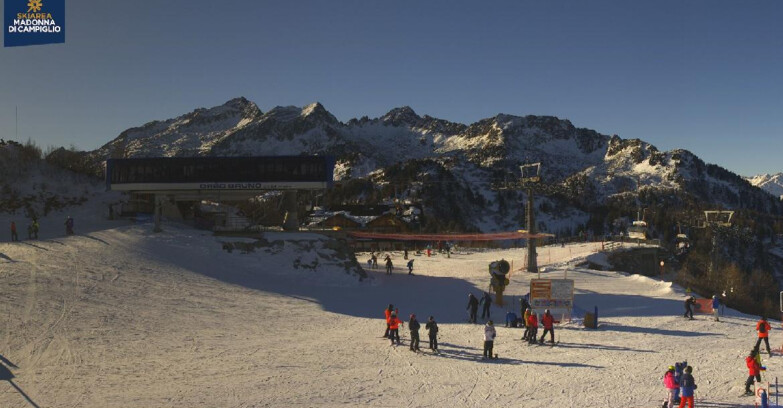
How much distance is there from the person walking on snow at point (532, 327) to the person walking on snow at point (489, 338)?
2.78 m

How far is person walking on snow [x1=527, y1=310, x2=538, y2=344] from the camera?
20438 millimetres

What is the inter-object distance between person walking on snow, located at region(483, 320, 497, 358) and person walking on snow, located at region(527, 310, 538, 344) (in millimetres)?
2780

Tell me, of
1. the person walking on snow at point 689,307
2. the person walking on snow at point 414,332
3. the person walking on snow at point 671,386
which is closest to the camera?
the person walking on snow at point 671,386

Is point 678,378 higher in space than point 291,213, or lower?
lower

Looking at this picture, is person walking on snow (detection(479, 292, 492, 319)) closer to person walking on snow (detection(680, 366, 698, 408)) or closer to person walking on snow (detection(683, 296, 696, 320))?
person walking on snow (detection(683, 296, 696, 320))

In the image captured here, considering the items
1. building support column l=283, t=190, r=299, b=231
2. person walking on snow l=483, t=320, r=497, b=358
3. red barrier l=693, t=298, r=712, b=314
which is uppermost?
building support column l=283, t=190, r=299, b=231

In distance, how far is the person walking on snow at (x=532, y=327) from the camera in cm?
2044

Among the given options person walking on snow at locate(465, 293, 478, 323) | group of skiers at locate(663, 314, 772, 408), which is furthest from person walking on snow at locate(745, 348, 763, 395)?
person walking on snow at locate(465, 293, 478, 323)

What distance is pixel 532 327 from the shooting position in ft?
67.5

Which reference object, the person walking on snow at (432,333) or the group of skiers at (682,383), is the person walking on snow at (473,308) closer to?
the person walking on snow at (432,333)

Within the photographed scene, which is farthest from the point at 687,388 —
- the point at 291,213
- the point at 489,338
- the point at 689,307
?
the point at 291,213

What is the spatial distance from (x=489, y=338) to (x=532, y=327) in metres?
3.10

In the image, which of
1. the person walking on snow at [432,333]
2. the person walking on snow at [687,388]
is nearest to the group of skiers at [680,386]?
the person walking on snow at [687,388]

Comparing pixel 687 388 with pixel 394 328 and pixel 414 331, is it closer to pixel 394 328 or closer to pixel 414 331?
pixel 414 331
